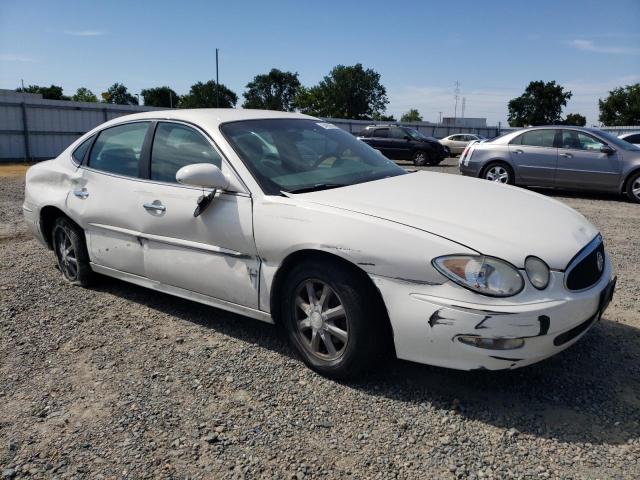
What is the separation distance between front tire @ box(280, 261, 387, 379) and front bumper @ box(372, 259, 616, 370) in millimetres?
139

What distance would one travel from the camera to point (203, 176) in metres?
3.18

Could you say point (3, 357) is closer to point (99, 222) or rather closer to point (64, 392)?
point (64, 392)

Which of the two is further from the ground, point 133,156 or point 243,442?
point 133,156

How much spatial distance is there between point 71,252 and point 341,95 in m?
83.4

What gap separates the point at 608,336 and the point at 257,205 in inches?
99.1

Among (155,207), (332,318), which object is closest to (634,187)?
(332,318)

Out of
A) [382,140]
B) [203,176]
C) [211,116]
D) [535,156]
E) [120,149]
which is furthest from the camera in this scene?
[382,140]

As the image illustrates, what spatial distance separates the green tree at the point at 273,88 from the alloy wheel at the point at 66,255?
9604 cm

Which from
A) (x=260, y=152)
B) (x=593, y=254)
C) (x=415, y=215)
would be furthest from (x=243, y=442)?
(x=593, y=254)

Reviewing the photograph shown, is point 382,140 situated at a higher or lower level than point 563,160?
higher

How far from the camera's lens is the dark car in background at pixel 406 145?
19625 millimetres

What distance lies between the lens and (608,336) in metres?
3.56

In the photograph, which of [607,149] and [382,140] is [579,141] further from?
[382,140]

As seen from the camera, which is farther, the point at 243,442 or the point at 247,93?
the point at 247,93
